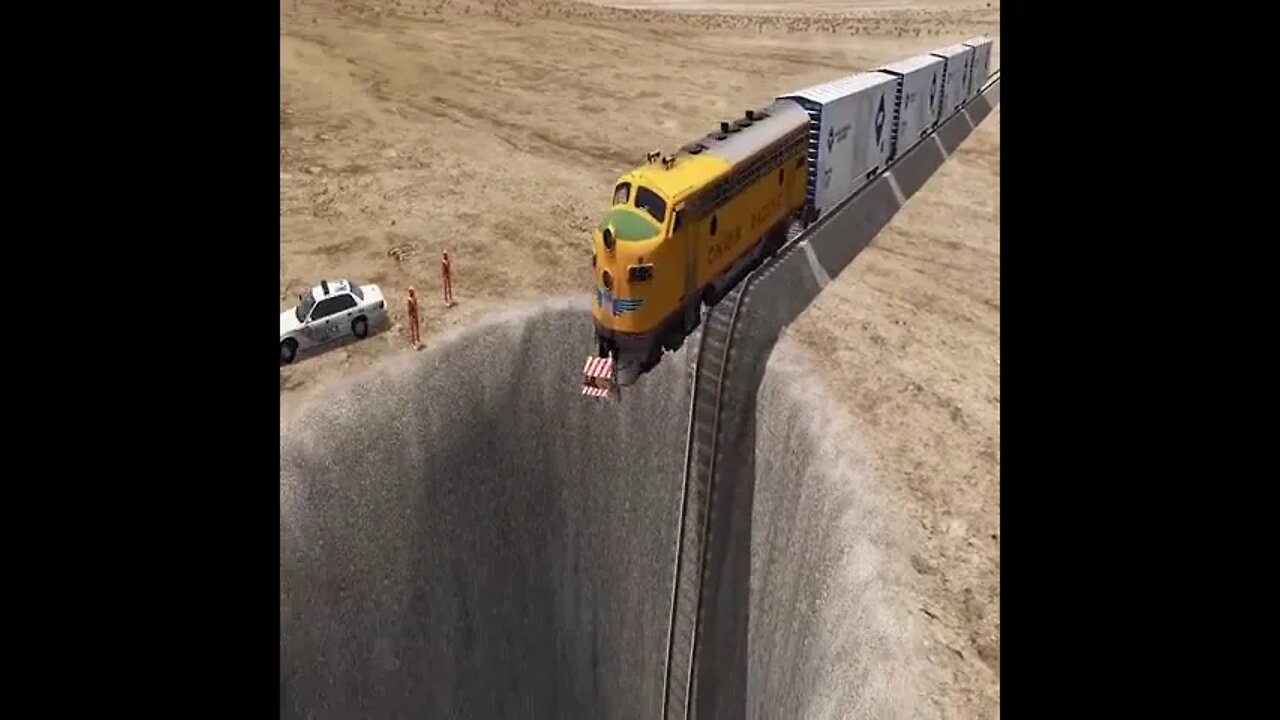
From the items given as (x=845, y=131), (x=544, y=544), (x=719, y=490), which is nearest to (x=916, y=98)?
(x=845, y=131)

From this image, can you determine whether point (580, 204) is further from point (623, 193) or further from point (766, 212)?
point (623, 193)

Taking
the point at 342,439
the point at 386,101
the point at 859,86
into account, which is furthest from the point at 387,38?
the point at 342,439

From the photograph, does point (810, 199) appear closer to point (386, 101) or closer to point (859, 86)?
point (859, 86)

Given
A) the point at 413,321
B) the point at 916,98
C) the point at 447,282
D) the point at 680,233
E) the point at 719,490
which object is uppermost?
the point at 916,98

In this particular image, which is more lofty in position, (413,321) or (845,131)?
(845,131)

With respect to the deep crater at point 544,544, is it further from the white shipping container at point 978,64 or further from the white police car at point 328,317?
the white shipping container at point 978,64

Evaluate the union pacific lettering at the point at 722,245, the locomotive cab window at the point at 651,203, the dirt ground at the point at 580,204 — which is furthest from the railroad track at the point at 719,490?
the locomotive cab window at the point at 651,203
